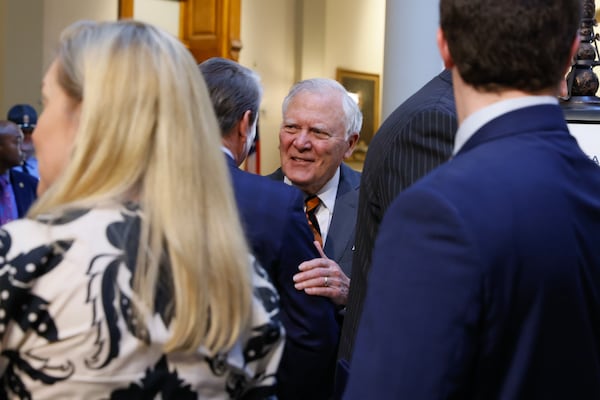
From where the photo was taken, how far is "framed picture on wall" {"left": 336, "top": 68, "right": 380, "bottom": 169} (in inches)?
538

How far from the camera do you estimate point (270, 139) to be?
12.5m

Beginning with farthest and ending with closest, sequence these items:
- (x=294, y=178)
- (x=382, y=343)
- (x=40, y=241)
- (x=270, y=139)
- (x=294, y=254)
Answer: (x=270, y=139), (x=294, y=178), (x=294, y=254), (x=40, y=241), (x=382, y=343)

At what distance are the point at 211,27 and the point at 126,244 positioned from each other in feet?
32.4

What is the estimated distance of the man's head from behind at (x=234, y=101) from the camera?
109 inches

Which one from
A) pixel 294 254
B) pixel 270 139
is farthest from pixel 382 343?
pixel 270 139

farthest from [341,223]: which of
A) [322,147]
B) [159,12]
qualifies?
[159,12]

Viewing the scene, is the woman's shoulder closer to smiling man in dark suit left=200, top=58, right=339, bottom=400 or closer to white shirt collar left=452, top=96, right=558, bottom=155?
white shirt collar left=452, top=96, right=558, bottom=155

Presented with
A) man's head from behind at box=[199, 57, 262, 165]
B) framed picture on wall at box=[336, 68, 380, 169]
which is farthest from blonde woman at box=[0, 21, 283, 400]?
framed picture on wall at box=[336, 68, 380, 169]

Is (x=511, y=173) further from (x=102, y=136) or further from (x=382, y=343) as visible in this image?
(x=102, y=136)

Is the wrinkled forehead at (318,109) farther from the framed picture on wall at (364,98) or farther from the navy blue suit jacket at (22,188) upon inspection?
the framed picture on wall at (364,98)

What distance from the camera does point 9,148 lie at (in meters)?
6.66

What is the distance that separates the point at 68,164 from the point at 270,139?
433 inches

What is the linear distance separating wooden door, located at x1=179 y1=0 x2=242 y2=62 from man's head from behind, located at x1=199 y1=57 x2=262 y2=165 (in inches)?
327

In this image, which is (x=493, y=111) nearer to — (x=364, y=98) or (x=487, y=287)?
(x=487, y=287)
